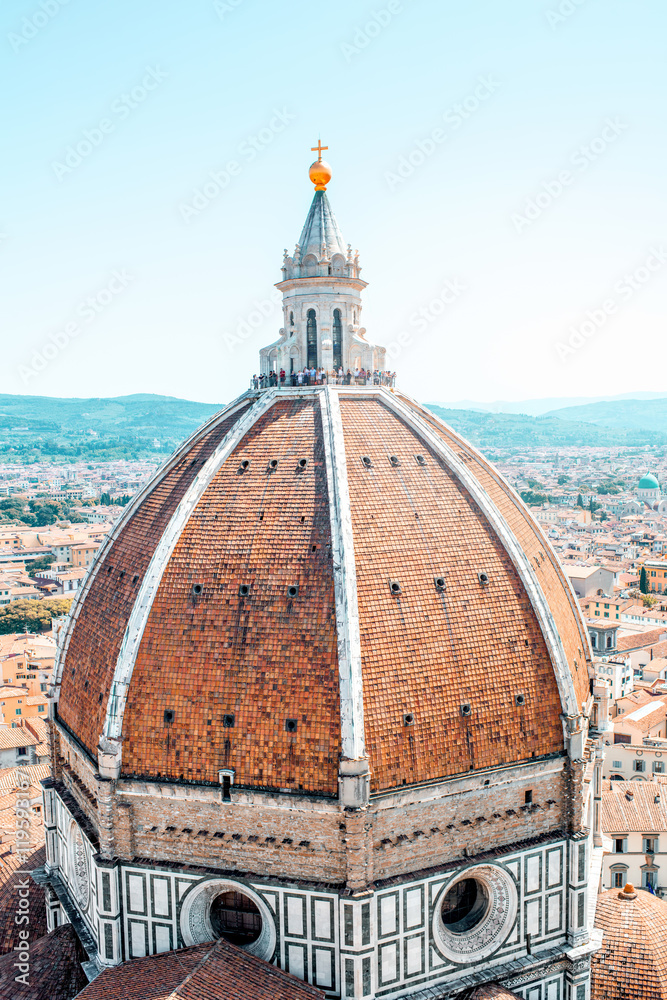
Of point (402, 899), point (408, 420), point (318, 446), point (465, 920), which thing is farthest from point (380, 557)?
point (465, 920)

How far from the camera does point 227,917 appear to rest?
66.1ft

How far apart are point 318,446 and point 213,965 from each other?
38.6 ft

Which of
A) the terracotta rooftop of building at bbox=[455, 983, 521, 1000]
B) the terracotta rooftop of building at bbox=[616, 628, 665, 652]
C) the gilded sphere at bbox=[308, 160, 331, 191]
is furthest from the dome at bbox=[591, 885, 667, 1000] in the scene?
the terracotta rooftop of building at bbox=[616, 628, 665, 652]

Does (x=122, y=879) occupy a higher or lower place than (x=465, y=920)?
higher

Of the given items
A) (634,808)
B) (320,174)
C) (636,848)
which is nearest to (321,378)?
(320,174)

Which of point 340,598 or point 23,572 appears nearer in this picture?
point 340,598

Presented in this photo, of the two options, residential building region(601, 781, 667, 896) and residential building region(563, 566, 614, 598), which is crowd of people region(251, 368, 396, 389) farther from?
residential building region(563, 566, 614, 598)

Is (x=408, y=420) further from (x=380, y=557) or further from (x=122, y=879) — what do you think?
(x=122, y=879)

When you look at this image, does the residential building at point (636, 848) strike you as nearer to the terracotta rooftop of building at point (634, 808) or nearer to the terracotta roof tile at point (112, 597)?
the terracotta rooftop of building at point (634, 808)

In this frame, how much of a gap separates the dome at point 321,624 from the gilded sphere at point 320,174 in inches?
276

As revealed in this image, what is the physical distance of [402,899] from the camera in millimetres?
18984

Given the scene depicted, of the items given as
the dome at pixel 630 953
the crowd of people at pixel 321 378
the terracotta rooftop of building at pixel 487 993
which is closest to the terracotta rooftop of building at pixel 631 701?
the dome at pixel 630 953

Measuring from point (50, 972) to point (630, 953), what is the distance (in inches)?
565

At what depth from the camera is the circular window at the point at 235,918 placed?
19953mm
